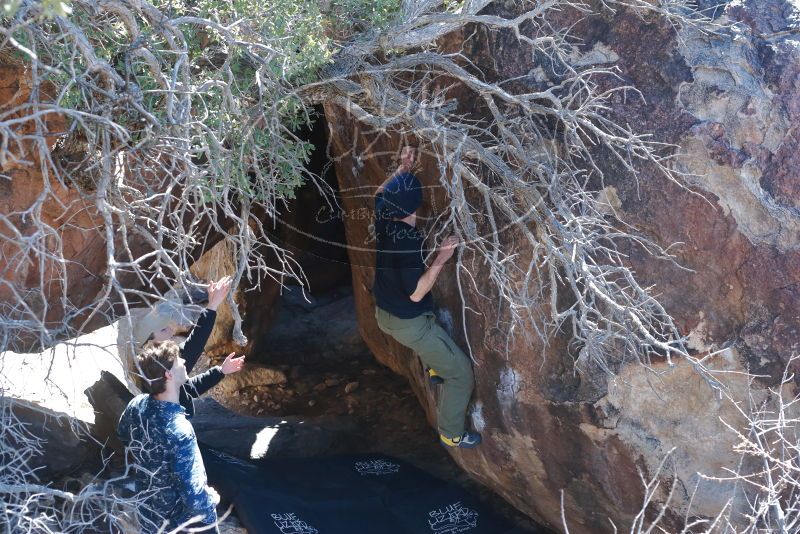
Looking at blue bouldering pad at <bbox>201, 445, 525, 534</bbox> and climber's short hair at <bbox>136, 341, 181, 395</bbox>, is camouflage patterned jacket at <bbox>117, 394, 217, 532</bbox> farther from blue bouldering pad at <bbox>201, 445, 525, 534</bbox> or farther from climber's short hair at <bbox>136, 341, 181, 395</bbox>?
blue bouldering pad at <bbox>201, 445, 525, 534</bbox>

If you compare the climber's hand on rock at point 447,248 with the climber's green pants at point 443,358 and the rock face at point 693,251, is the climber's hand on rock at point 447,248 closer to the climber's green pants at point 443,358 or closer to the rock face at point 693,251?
the climber's green pants at point 443,358

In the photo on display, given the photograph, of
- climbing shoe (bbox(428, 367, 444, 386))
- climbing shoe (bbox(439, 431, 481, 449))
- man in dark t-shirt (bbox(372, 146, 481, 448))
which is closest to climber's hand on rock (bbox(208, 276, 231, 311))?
man in dark t-shirt (bbox(372, 146, 481, 448))

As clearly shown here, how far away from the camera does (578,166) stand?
4.02 m

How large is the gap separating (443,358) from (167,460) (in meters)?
1.61

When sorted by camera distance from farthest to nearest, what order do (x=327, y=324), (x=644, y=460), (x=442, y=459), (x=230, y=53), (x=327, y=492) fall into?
1. (x=327, y=324)
2. (x=442, y=459)
3. (x=327, y=492)
4. (x=644, y=460)
5. (x=230, y=53)

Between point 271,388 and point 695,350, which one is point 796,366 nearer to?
point 695,350

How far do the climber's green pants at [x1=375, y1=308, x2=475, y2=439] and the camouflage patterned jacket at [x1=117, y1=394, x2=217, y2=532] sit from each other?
1330 mm

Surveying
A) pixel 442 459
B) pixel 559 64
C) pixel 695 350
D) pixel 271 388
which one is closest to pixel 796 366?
pixel 695 350

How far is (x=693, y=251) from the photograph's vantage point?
3.86m

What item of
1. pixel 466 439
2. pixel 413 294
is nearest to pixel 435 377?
pixel 466 439

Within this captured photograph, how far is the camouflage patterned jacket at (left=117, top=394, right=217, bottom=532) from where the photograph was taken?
3.31 m

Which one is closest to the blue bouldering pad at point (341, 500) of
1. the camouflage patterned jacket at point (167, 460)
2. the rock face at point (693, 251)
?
the rock face at point (693, 251)

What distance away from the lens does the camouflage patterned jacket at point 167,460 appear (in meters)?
3.31

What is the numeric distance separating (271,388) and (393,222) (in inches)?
125
